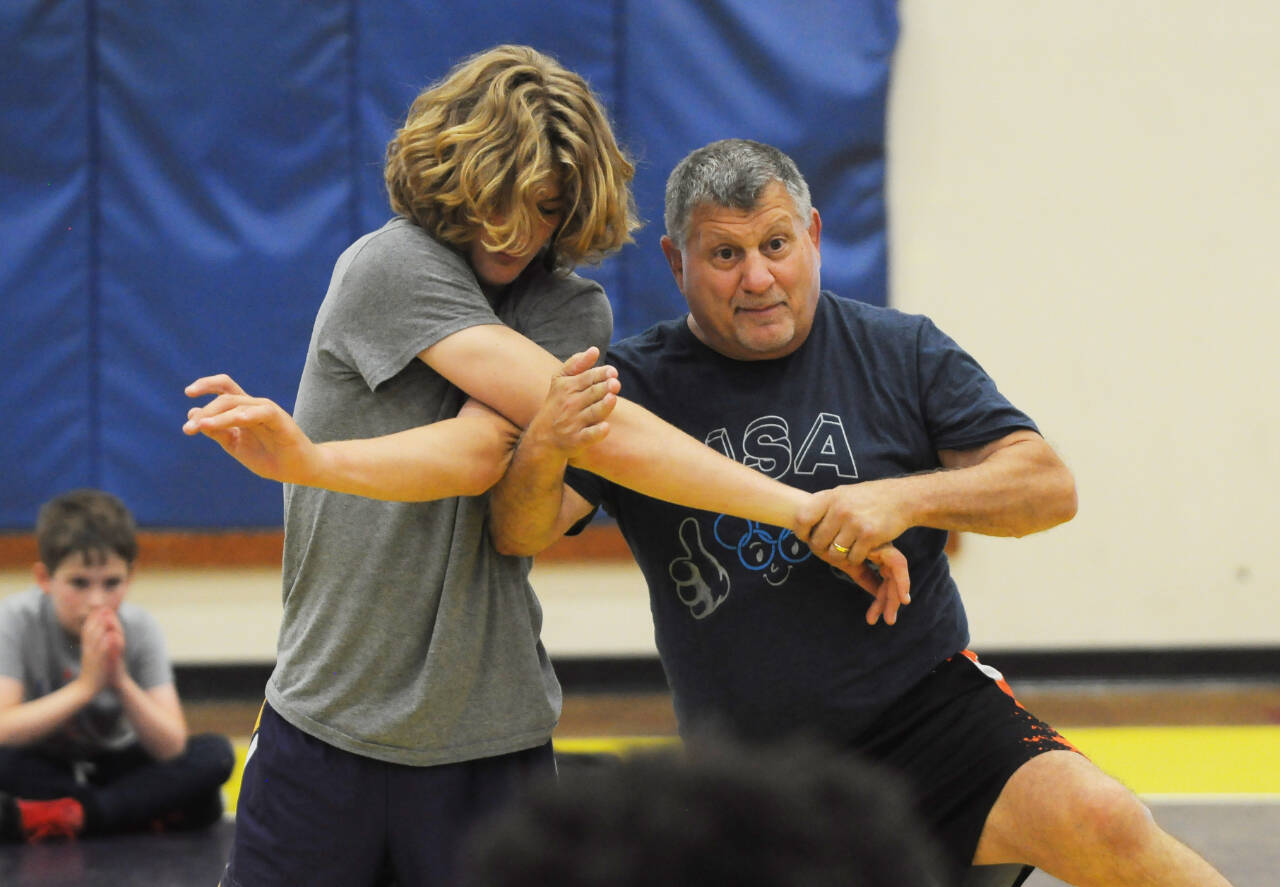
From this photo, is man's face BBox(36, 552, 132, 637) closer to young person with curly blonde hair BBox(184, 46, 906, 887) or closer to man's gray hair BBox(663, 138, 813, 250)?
young person with curly blonde hair BBox(184, 46, 906, 887)

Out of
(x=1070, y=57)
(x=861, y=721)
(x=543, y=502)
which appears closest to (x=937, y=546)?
(x=861, y=721)

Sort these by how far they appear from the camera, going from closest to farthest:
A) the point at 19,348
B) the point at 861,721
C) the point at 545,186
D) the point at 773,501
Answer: the point at 545,186
the point at 773,501
the point at 861,721
the point at 19,348

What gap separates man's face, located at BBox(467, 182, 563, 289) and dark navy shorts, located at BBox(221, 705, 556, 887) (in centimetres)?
69

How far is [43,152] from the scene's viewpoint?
488cm

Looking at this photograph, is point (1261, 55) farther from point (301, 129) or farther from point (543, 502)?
point (543, 502)

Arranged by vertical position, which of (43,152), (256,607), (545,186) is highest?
(43,152)

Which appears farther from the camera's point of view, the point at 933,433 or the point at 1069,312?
the point at 1069,312

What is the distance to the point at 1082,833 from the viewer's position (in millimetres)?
1882

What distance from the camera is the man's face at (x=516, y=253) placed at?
1.80m

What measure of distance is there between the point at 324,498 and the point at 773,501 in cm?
64

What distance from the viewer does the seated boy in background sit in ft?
11.6

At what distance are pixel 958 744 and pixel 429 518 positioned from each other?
0.94 meters

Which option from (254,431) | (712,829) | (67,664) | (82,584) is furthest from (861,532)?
(67,664)

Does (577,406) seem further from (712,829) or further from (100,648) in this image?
(100,648)
